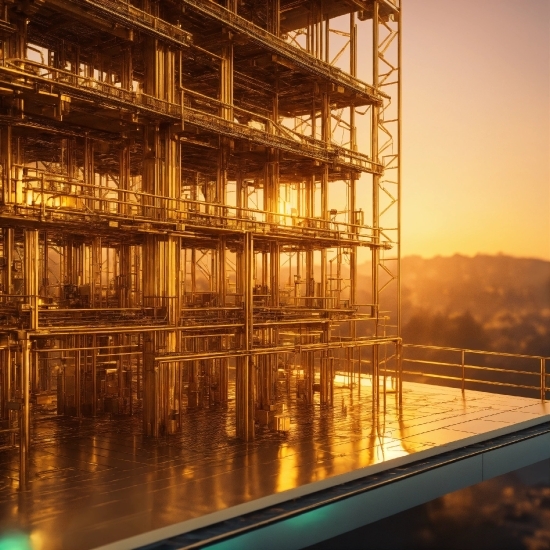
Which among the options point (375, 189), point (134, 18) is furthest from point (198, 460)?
point (375, 189)

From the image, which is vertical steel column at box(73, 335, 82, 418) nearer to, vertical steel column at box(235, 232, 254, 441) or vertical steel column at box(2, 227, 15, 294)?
vertical steel column at box(2, 227, 15, 294)

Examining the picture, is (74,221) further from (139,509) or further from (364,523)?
(364,523)

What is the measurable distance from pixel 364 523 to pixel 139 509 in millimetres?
3681

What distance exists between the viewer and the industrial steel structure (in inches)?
488

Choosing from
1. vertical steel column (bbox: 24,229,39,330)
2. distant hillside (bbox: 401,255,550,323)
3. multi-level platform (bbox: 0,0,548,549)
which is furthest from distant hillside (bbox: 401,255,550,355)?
vertical steel column (bbox: 24,229,39,330)

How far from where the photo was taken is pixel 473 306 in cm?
3997

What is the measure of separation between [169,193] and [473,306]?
29356 millimetres

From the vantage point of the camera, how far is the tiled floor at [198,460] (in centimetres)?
873

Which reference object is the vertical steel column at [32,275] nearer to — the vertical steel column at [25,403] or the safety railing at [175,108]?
the vertical steel column at [25,403]

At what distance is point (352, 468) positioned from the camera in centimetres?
1121

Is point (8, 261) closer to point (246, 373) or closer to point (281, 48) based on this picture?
point (246, 373)

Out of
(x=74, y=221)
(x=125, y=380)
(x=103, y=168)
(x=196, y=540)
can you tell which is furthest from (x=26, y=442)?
(x=103, y=168)

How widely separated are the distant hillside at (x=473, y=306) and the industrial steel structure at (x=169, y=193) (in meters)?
18.2

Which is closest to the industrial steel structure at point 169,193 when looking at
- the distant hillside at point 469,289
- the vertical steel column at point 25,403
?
the vertical steel column at point 25,403
